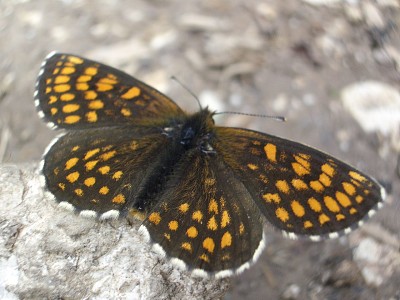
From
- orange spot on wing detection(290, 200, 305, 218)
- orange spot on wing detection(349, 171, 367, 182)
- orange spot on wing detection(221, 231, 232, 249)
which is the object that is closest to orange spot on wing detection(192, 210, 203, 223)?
orange spot on wing detection(221, 231, 232, 249)

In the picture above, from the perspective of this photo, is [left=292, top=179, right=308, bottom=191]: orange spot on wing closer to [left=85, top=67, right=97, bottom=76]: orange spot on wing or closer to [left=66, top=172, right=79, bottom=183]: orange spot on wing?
[left=66, top=172, right=79, bottom=183]: orange spot on wing

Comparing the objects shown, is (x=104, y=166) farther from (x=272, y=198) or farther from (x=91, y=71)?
(x=272, y=198)

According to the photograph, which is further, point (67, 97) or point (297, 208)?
point (67, 97)

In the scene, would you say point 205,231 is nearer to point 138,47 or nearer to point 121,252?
point 121,252

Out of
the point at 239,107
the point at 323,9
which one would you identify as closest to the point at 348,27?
the point at 323,9

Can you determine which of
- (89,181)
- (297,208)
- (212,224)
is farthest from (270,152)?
(89,181)

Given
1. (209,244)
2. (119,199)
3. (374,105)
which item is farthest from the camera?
(374,105)

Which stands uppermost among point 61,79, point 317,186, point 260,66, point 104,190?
point 317,186
